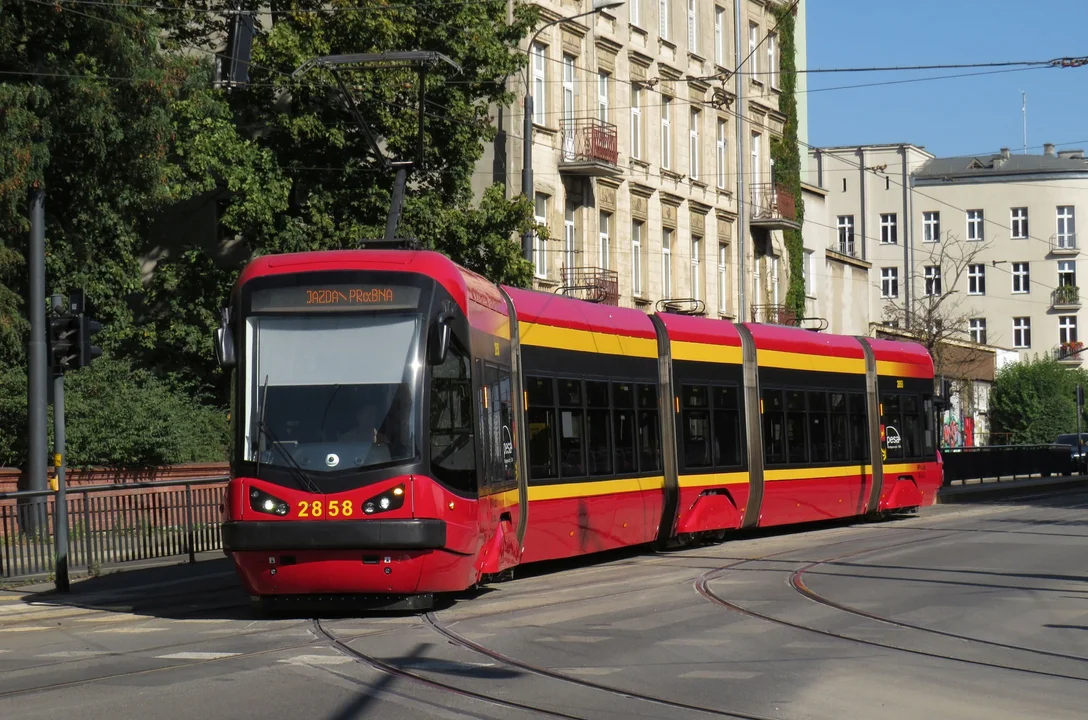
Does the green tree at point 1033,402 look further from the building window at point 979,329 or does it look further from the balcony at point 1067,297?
the building window at point 979,329

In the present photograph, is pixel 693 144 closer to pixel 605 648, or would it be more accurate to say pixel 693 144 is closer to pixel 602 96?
pixel 602 96

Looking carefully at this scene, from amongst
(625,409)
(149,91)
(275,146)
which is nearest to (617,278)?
(275,146)

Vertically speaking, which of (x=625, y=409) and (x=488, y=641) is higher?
(x=625, y=409)

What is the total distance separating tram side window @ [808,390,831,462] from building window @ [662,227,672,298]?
2148 centimetres

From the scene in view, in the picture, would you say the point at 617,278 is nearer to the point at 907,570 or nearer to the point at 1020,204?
the point at 907,570

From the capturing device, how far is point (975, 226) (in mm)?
91000

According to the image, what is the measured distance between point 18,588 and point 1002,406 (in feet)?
218

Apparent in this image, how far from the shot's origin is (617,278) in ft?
141

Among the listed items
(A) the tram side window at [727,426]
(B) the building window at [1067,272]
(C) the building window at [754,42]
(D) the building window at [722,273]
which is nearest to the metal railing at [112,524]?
(A) the tram side window at [727,426]

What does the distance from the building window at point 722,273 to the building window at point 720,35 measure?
5745 mm

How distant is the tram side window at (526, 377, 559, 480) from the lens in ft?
56.2

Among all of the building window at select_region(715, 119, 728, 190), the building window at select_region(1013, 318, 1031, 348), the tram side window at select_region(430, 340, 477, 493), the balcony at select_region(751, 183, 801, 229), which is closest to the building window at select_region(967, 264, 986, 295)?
the building window at select_region(1013, 318, 1031, 348)

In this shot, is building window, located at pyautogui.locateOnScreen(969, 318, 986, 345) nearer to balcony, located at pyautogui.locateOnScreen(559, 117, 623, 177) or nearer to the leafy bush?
balcony, located at pyautogui.locateOnScreen(559, 117, 623, 177)

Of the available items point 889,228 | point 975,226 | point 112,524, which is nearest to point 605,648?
point 112,524
